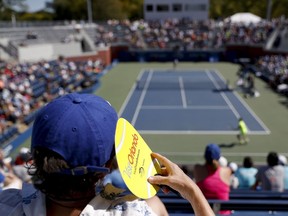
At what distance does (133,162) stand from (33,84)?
2021 cm

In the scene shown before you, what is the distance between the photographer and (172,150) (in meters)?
13.2

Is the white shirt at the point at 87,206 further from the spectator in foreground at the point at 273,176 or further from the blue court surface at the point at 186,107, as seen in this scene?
the blue court surface at the point at 186,107

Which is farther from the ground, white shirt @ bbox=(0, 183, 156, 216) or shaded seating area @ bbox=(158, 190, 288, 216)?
white shirt @ bbox=(0, 183, 156, 216)

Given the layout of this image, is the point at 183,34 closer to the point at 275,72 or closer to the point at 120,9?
the point at 275,72

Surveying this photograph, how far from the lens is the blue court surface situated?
15909 mm

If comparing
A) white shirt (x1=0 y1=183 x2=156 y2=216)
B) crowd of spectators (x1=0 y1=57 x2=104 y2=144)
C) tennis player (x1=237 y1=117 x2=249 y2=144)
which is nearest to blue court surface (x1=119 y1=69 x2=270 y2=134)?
tennis player (x1=237 y1=117 x2=249 y2=144)

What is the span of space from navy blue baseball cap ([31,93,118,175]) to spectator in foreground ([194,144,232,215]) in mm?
3513

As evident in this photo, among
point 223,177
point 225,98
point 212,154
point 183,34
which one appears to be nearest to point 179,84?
Result: point 225,98

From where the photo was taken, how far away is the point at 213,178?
16.3 ft

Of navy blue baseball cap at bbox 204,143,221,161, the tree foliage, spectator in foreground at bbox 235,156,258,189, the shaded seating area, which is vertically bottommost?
spectator in foreground at bbox 235,156,258,189

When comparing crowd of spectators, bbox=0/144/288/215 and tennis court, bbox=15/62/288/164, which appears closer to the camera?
crowd of spectators, bbox=0/144/288/215

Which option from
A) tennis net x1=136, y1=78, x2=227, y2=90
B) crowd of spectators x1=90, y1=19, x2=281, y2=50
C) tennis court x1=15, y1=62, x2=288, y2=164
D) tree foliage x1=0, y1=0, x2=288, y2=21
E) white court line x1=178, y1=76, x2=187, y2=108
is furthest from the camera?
tree foliage x1=0, y1=0, x2=288, y2=21

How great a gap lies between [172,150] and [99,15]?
2289 inches

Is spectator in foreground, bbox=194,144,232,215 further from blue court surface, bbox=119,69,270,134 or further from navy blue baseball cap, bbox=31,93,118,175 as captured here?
blue court surface, bbox=119,69,270,134
